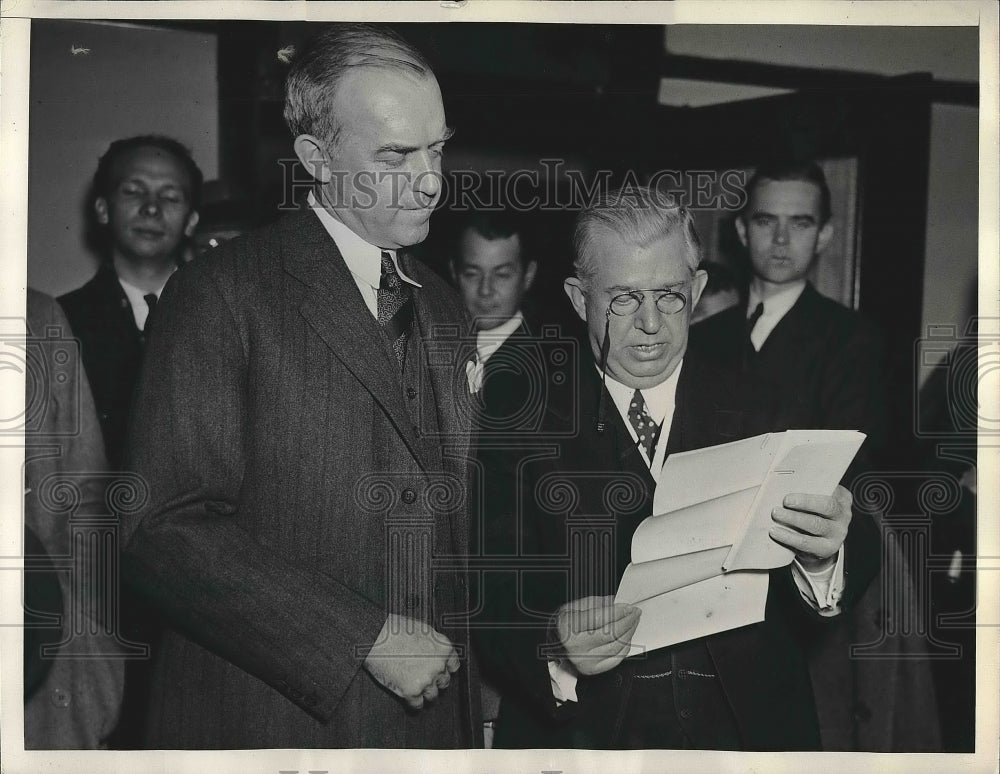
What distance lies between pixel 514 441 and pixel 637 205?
1.97 feet

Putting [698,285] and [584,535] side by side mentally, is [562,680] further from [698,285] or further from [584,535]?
[698,285]

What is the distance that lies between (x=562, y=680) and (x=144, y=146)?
1536 millimetres

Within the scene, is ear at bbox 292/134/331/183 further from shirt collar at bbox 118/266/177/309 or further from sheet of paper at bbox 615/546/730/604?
sheet of paper at bbox 615/546/730/604

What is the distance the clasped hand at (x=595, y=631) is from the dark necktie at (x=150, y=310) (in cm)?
112

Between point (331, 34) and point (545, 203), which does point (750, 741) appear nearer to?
point (545, 203)

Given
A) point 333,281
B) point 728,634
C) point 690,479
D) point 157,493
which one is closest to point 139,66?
point 333,281

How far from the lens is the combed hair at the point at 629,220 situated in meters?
2.07

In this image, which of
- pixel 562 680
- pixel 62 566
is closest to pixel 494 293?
pixel 562 680

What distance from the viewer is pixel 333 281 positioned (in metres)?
2.02

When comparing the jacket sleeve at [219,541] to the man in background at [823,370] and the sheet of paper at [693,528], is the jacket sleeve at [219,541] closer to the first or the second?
the sheet of paper at [693,528]

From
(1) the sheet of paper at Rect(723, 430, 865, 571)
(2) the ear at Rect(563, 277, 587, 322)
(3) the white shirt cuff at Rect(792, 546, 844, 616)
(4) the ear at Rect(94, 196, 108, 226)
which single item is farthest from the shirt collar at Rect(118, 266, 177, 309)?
(3) the white shirt cuff at Rect(792, 546, 844, 616)

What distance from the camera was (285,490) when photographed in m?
2.01

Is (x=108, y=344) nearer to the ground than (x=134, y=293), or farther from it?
nearer to the ground

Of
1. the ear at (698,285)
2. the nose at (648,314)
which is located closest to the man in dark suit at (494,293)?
the nose at (648,314)
